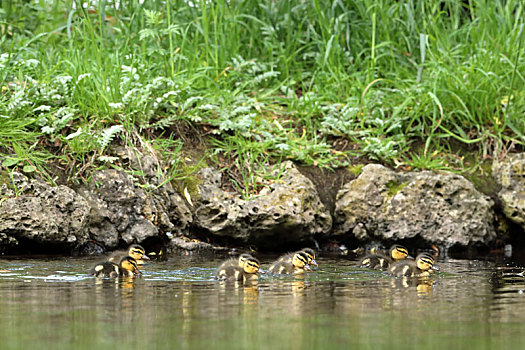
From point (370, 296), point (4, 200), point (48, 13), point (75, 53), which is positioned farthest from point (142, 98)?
point (370, 296)

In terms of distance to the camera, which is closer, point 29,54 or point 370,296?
point 370,296

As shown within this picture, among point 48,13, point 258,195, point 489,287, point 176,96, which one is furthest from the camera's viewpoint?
point 48,13

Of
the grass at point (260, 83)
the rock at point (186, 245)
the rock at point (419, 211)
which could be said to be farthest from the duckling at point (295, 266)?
the rock at point (419, 211)

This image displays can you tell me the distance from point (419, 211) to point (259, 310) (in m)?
4.70

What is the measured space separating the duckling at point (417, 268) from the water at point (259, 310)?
156 mm

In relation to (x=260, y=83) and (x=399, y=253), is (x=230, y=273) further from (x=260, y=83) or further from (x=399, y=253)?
(x=260, y=83)

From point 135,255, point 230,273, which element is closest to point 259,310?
point 230,273

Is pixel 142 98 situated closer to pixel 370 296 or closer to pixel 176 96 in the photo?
pixel 176 96

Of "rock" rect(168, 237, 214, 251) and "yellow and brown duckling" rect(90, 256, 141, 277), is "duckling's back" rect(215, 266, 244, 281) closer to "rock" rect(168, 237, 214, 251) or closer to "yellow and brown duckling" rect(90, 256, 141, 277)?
"yellow and brown duckling" rect(90, 256, 141, 277)

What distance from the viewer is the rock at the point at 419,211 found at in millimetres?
9734

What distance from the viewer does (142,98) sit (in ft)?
32.1

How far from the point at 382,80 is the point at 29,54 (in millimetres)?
5001

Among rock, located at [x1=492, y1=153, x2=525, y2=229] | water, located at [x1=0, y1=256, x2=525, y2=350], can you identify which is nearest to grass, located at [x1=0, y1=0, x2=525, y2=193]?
rock, located at [x1=492, y1=153, x2=525, y2=229]

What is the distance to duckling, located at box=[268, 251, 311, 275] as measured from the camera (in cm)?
756
